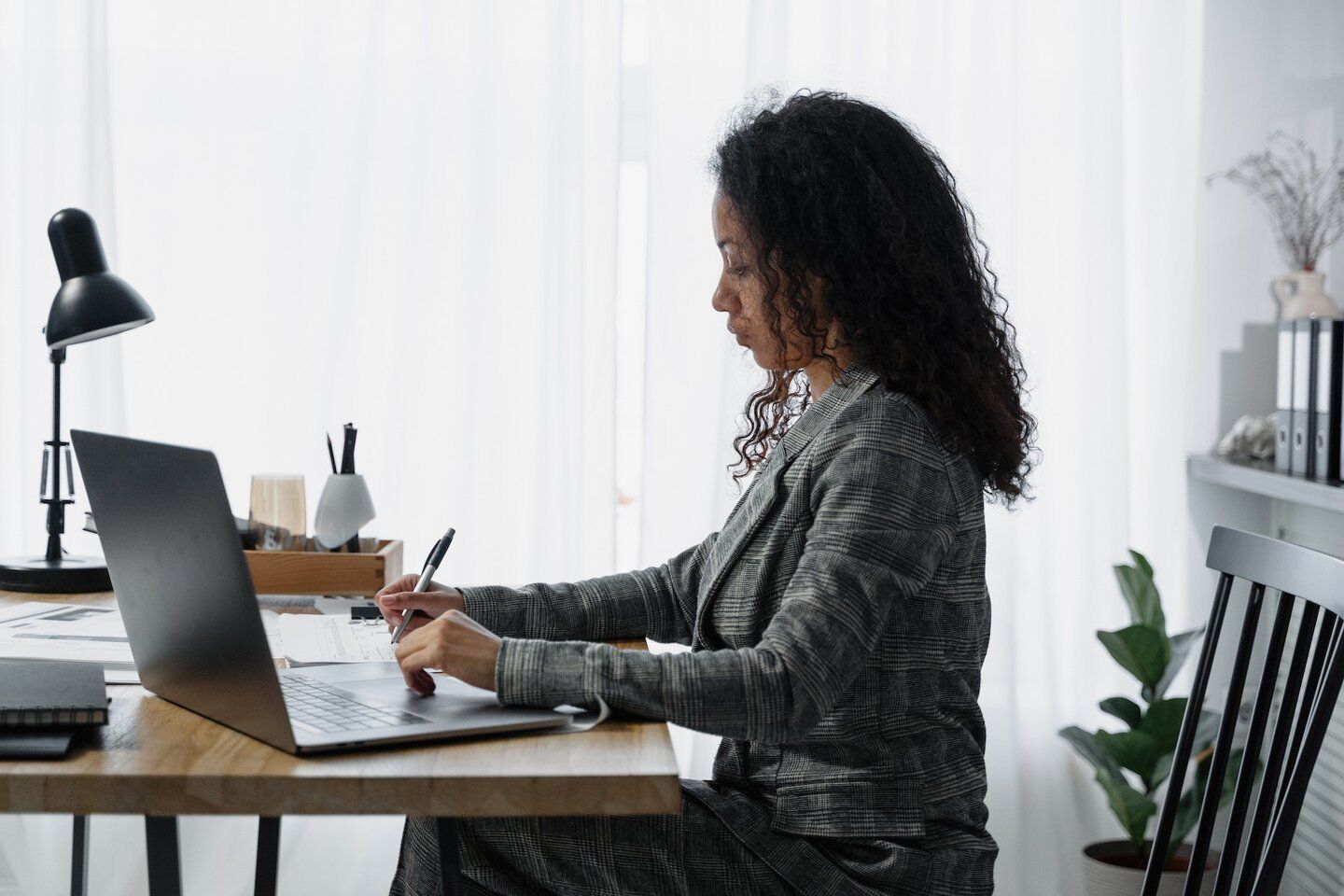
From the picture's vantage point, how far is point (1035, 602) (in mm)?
2533

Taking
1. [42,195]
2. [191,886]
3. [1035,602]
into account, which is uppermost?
[42,195]

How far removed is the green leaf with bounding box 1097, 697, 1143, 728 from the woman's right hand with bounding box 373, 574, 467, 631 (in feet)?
4.60

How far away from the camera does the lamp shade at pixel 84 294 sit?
1.63 metres

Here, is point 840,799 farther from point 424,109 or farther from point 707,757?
point 424,109

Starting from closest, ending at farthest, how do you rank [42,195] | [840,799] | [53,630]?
[840,799] < [53,630] < [42,195]

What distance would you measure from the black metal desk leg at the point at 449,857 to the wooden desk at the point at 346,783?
0.06m

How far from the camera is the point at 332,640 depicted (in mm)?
1382

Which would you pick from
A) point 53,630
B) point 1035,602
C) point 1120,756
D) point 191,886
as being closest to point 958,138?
point 1035,602

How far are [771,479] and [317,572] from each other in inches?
31.1

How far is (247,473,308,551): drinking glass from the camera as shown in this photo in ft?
5.95

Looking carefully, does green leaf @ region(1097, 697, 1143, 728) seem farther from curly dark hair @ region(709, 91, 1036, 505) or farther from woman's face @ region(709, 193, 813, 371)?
woman's face @ region(709, 193, 813, 371)

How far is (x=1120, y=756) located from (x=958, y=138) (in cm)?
117

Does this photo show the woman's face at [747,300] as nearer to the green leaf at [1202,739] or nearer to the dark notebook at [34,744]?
the dark notebook at [34,744]

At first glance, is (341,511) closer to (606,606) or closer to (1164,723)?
(606,606)
